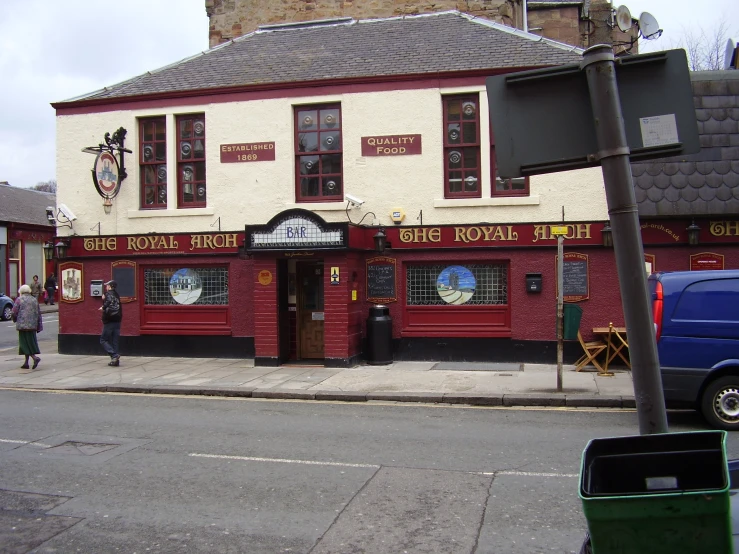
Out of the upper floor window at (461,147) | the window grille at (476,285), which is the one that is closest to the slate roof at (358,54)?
the upper floor window at (461,147)

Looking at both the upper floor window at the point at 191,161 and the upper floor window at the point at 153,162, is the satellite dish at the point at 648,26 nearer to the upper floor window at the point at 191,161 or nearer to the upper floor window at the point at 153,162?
the upper floor window at the point at 191,161

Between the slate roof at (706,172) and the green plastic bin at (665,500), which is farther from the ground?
the slate roof at (706,172)

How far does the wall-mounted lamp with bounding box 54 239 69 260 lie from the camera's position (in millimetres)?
16797

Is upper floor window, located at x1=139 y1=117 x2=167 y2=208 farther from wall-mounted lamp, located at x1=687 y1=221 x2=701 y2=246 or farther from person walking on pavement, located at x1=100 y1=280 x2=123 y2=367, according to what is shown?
wall-mounted lamp, located at x1=687 y1=221 x2=701 y2=246

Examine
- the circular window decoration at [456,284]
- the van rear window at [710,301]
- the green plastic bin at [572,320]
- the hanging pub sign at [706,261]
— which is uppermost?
the hanging pub sign at [706,261]

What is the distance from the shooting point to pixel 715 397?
8.75 meters

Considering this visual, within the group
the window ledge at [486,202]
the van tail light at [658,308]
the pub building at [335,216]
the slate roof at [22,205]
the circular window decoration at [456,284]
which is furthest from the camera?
the slate roof at [22,205]

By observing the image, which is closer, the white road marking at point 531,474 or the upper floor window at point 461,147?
→ the white road marking at point 531,474

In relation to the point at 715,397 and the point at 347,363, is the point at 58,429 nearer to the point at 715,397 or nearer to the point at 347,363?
the point at 347,363

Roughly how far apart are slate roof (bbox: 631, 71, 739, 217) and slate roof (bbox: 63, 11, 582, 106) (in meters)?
2.90

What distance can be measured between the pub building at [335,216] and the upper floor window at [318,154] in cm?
4

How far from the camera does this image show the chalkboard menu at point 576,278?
14188 millimetres

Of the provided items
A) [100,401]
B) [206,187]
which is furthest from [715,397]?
[206,187]

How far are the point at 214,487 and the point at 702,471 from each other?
4.74 m
